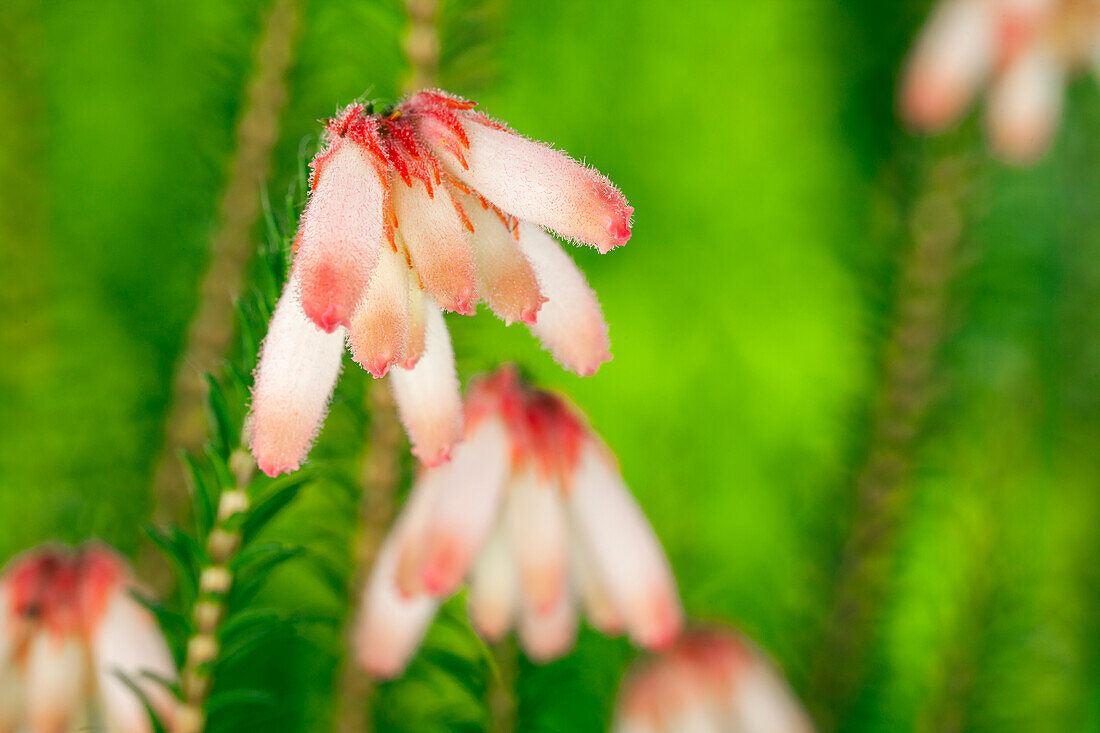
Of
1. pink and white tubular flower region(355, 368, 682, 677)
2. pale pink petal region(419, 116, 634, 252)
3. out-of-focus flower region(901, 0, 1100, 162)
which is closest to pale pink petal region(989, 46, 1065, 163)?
out-of-focus flower region(901, 0, 1100, 162)

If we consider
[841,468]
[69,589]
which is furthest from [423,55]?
[841,468]

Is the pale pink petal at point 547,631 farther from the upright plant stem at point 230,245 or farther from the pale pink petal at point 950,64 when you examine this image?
the pale pink petal at point 950,64

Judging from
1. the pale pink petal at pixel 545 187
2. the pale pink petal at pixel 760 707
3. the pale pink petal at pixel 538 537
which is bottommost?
the pale pink petal at pixel 760 707

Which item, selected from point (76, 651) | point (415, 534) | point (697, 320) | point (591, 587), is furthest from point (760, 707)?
point (697, 320)

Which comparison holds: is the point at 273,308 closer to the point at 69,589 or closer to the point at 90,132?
the point at 69,589

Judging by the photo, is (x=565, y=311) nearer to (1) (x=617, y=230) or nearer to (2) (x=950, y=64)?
(1) (x=617, y=230)

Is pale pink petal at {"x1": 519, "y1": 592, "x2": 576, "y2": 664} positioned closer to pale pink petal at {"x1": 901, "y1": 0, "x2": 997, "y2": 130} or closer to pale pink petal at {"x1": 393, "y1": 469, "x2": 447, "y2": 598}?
pale pink petal at {"x1": 393, "y1": 469, "x2": 447, "y2": 598}

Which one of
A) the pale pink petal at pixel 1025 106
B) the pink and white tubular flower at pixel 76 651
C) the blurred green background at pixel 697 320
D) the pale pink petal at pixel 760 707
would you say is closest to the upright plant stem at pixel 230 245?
the blurred green background at pixel 697 320
